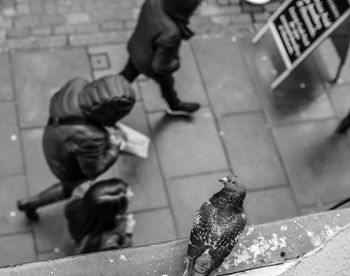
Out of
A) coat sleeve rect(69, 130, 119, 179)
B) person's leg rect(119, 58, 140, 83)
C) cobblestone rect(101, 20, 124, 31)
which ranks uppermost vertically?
coat sleeve rect(69, 130, 119, 179)

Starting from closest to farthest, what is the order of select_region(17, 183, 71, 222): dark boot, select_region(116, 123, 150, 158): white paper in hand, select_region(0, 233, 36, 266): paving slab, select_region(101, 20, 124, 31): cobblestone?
1. select_region(17, 183, 71, 222): dark boot
2. select_region(0, 233, 36, 266): paving slab
3. select_region(116, 123, 150, 158): white paper in hand
4. select_region(101, 20, 124, 31): cobblestone

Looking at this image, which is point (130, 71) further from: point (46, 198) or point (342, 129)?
point (342, 129)

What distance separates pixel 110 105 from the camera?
470cm

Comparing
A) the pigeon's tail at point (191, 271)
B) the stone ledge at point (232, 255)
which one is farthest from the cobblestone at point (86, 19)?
the pigeon's tail at point (191, 271)

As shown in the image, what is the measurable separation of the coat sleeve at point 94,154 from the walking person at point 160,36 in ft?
3.40

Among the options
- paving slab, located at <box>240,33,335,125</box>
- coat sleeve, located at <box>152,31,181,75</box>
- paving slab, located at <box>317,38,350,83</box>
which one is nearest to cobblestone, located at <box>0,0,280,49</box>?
paving slab, located at <box>240,33,335,125</box>

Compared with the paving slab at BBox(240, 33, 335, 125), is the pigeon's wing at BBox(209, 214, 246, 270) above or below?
above

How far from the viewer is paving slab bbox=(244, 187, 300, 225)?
6645mm

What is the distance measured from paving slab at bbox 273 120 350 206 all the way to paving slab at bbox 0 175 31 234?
9.37 ft

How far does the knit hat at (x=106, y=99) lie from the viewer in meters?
4.68

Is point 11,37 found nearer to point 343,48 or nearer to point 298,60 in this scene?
point 298,60

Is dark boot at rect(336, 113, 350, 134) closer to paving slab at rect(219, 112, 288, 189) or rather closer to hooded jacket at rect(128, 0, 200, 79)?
paving slab at rect(219, 112, 288, 189)

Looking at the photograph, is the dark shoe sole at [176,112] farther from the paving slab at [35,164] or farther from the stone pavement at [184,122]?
the paving slab at [35,164]

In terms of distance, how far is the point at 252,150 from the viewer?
705 centimetres
